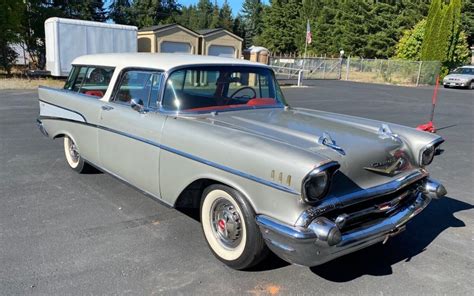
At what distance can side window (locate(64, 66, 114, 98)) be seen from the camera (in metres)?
4.71

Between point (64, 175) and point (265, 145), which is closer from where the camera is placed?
point (265, 145)

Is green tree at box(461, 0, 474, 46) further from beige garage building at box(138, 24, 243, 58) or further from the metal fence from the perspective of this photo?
beige garage building at box(138, 24, 243, 58)

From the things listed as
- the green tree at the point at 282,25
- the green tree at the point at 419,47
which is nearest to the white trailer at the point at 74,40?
the green tree at the point at 419,47

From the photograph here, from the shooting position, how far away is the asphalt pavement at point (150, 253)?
299cm

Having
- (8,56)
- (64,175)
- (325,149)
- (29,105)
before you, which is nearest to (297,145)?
(325,149)

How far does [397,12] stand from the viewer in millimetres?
48062

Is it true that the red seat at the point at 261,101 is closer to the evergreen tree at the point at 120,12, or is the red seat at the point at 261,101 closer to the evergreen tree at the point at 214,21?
the evergreen tree at the point at 120,12

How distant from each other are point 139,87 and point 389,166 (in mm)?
2496

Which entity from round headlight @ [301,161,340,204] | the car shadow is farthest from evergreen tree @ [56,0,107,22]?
round headlight @ [301,161,340,204]

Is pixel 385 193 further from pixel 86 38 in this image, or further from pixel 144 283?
pixel 86 38

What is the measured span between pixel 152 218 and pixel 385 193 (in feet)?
7.42

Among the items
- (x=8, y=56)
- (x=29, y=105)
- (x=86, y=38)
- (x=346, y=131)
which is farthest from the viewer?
(x=8, y=56)

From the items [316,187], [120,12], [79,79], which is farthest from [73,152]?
[120,12]

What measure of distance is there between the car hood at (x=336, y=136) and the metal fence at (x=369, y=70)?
22.8m
